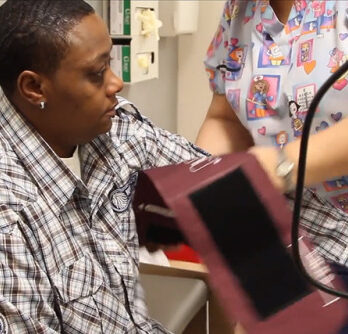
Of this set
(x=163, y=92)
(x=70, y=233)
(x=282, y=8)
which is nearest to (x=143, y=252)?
(x=70, y=233)

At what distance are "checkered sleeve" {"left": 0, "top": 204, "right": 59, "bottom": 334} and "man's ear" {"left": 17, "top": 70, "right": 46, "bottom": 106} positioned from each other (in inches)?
7.3

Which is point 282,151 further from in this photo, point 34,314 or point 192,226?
point 34,314

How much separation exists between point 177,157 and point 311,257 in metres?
0.41

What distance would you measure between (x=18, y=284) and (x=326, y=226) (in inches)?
20.3


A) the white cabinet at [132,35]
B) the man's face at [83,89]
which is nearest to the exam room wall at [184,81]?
the white cabinet at [132,35]

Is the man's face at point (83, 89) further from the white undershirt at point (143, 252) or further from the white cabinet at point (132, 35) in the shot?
the white cabinet at point (132, 35)

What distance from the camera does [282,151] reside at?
748mm

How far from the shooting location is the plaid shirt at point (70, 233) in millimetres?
796

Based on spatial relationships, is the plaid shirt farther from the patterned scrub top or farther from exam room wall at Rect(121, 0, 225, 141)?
exam room wall at Rect(121, 0, 225, 141)

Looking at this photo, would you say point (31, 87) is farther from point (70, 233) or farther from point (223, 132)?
point (223, 132)

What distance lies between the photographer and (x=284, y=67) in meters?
0.97

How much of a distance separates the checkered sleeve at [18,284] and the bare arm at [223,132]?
473mm

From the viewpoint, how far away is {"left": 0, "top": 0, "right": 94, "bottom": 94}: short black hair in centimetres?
83

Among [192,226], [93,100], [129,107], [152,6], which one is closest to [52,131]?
[93,100]
